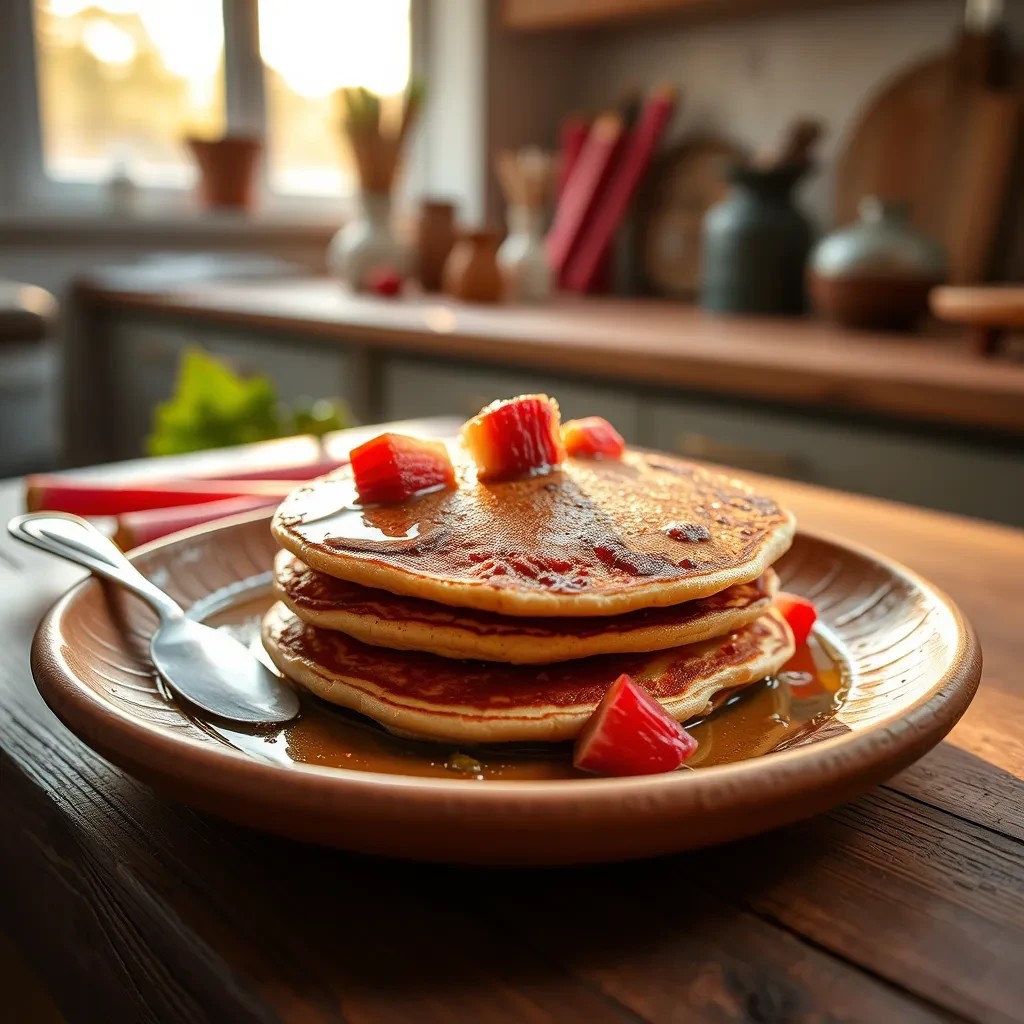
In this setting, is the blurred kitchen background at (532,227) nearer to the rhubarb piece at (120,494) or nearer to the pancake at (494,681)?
the rhubarb piece at (120,494)

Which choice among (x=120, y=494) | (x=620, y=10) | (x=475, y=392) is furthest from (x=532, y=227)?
(x=120, y=494)

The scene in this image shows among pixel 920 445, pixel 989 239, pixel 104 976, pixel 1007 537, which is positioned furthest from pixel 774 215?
pixel 104 976

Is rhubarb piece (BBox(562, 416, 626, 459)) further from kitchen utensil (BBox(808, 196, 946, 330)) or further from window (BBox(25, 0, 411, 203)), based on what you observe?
window (BBox(25, 0, 411, 203))

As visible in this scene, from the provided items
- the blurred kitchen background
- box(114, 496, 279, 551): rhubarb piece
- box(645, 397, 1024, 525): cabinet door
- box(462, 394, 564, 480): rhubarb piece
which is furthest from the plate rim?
box(645, 397, 1024, 525): cabinet door

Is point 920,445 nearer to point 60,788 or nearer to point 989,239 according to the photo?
point 989,239

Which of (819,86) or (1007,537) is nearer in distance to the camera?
(1007,537)

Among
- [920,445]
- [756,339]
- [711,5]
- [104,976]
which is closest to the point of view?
[104,976]

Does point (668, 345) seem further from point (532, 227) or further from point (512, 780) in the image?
point (512, 780)
